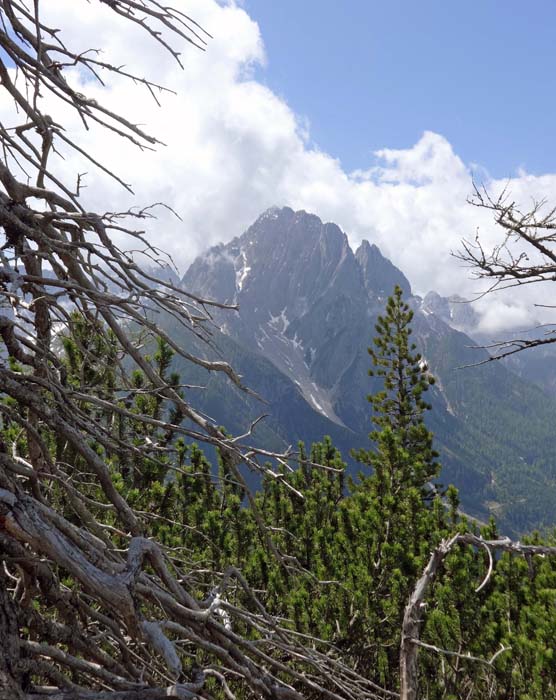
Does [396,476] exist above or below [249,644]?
above

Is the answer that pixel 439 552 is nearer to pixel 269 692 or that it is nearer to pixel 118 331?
pixel 269 692

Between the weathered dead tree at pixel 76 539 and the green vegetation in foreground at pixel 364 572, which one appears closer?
the weathered dead tree at pixel 76 539

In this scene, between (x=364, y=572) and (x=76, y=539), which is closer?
(x=76, y=539)

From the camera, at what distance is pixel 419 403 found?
66.6 ft

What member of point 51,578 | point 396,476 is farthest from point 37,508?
point 396,476

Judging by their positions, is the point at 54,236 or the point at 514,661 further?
the point at 514,661

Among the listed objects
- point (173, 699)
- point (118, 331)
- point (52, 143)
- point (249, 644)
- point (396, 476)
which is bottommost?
point (173, 699)

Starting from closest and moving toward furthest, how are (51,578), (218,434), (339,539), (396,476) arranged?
(51,578) → (218,434) → (339,539) → (396,476)

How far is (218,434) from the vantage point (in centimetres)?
197

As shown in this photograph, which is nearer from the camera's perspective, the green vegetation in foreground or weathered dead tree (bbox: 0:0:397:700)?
weathered dead tree (bbox: 0:0:397:700)

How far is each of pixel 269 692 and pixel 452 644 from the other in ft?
14.0

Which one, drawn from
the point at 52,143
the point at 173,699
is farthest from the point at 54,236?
the point at 173,699

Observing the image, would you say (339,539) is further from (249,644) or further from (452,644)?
(249,644)

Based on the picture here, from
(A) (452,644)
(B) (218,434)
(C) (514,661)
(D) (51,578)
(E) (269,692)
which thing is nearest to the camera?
(D) (51,578)
